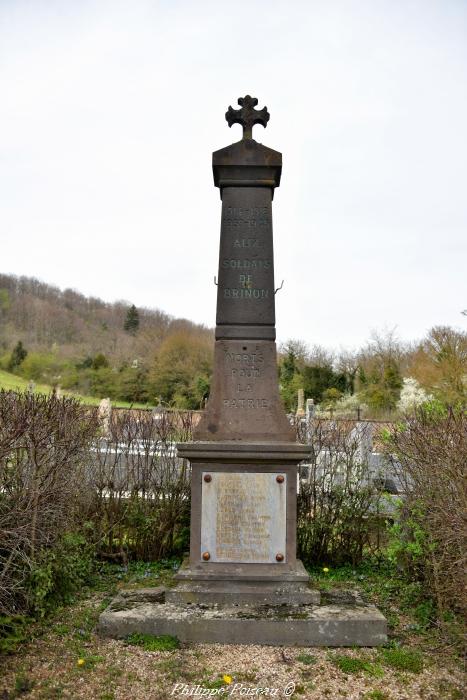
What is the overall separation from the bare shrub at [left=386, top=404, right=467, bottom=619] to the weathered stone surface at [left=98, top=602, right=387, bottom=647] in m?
0.68

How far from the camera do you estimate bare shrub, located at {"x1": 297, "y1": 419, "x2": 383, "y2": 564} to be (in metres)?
6.95

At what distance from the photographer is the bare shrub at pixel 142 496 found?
6.92 metres

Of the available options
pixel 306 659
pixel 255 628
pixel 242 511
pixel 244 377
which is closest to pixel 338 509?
pixel 242 511

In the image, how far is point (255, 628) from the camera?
4.68 m

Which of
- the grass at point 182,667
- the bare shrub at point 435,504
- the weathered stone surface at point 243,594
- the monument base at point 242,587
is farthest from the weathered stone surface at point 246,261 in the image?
the grass at point 182,667

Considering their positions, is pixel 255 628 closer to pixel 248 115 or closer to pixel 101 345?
pixel 248 115

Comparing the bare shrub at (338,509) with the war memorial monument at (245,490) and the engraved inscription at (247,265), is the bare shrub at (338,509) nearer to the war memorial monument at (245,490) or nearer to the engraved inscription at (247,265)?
the war memorial monument at (245,490)

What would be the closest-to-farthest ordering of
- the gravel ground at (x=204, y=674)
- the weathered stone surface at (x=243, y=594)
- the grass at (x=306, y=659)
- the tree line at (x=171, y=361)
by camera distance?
1. the gravel ground at (x=204, y=674)
2. the grass at (x=306, y=659)
3. the weathered stone surface at (x=243, y=594)
4. the tree line at (x=171, y=361)

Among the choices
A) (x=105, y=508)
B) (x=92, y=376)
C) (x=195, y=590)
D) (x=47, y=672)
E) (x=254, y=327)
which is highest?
(x=92, y=376)

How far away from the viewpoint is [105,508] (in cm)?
692

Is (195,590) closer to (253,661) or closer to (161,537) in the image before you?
(253,661)

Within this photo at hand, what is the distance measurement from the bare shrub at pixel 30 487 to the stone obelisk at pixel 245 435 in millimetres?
1170

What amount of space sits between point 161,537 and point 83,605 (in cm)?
163

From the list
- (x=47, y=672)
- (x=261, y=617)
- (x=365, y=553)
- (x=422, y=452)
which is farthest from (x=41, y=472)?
(x=365, y=553)
